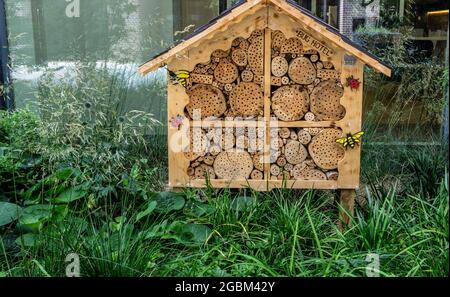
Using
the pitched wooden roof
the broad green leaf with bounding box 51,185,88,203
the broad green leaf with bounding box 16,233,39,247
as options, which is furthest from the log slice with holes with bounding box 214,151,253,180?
the broad green leaf with bounding box 16,233,39,247

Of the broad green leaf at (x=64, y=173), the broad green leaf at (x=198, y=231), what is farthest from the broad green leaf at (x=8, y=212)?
the broad green leaf at (x=198, y=231)

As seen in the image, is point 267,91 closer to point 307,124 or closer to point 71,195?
point 307,124

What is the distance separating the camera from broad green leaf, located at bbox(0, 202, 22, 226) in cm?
347

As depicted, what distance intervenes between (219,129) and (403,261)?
155 centimetres

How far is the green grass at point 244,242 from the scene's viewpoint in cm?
291

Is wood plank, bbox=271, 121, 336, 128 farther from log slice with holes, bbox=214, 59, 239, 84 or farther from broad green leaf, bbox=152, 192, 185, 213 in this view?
broad green leaf, bbox=152, 192, 185, 213

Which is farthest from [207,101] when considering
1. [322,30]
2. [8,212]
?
[8,212]

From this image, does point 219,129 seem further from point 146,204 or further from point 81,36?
point 81,36

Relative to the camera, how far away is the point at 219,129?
399cm

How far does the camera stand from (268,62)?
12.8 ft

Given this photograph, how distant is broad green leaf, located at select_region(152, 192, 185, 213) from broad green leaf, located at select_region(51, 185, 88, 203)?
1.46 feet

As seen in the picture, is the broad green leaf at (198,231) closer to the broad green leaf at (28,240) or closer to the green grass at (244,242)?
the green grass at (244,242)

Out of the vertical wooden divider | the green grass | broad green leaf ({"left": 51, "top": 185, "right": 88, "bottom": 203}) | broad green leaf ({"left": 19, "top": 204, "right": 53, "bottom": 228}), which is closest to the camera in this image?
the green grass
